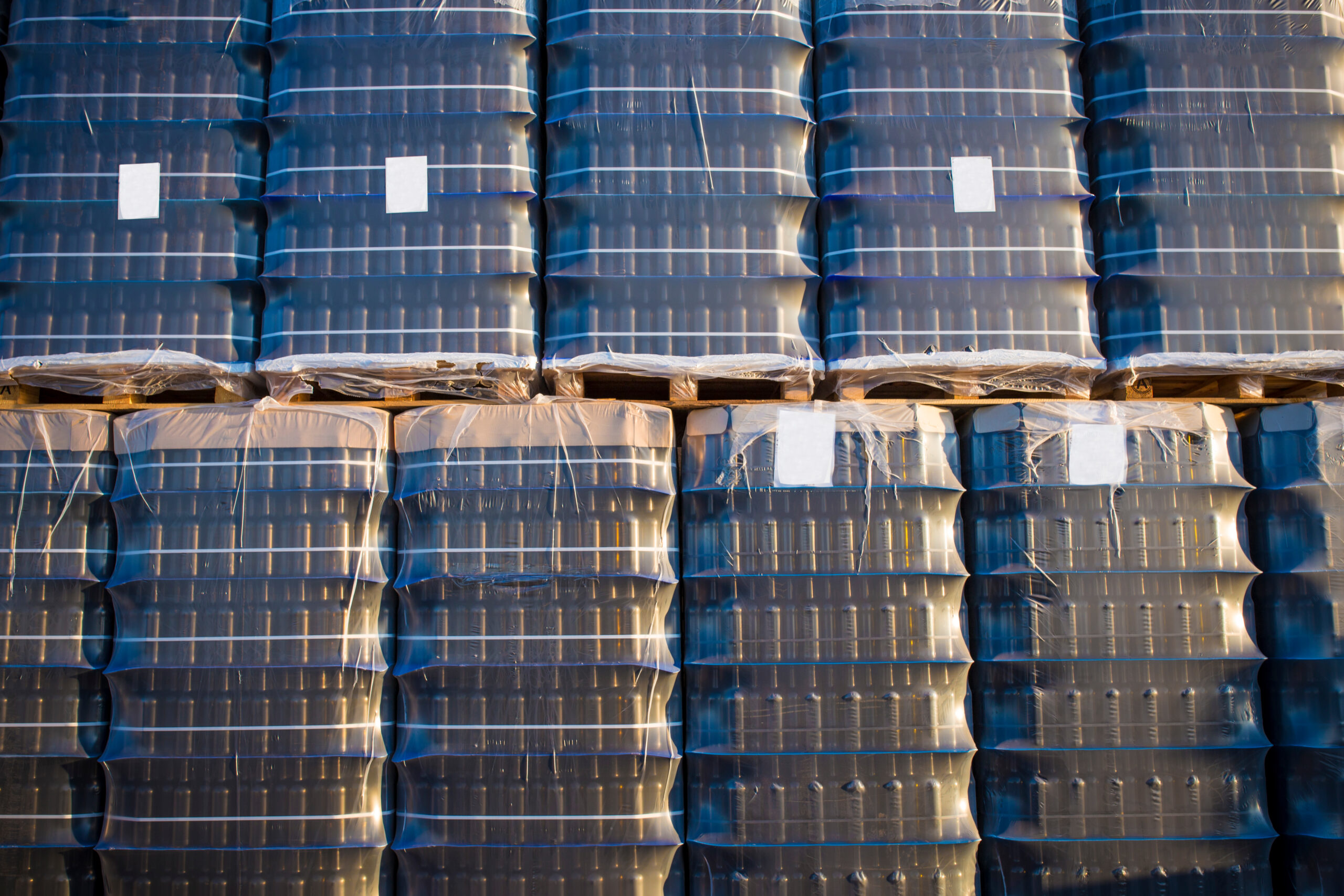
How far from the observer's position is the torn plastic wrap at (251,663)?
11.0 ft

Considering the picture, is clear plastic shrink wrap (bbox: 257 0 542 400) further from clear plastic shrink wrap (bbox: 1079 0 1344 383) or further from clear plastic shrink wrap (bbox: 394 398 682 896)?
clear plastic shrink wrap (bbox: 1079 0 1344 383)

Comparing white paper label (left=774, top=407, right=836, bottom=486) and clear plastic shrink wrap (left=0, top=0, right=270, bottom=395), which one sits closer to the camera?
white paper label (left=774, top=407, right=836, bottom=486)

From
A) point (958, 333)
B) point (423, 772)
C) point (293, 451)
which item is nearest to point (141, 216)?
point (293, 451)

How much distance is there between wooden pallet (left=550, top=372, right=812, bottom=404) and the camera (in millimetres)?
3662

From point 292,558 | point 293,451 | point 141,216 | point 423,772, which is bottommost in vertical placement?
point 423,772

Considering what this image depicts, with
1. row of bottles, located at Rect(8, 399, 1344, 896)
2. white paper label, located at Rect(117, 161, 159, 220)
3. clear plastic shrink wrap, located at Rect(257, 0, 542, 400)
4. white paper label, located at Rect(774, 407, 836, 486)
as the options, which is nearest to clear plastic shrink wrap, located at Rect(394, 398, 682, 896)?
row of bottles, located at Rect(8, 399, 1344, 896)

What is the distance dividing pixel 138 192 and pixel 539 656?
2659 millimetres

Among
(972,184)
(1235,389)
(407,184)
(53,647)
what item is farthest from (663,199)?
(53,647)

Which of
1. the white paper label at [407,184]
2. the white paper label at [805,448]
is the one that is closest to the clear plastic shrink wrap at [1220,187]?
the white paper label at [805,448]

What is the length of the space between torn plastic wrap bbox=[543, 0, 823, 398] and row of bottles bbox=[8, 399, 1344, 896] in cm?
30

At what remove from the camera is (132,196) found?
3.72 m

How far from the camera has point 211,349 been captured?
3652mm

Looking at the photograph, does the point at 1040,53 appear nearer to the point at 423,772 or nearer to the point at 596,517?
the point at 596,517

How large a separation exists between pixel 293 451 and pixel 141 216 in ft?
4.21
